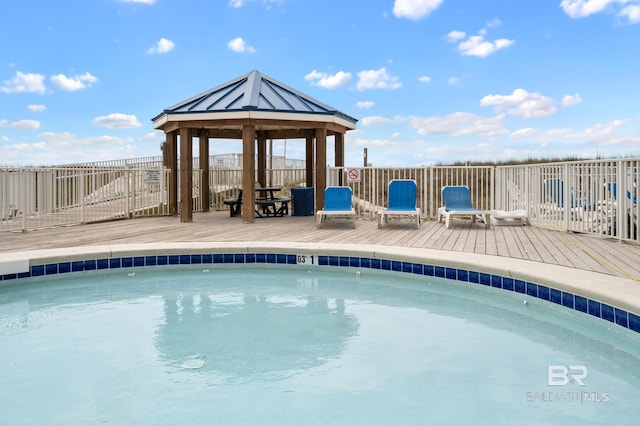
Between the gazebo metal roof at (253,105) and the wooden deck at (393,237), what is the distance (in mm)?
2404

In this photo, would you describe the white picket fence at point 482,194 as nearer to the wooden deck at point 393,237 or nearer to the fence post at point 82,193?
the fence post at point 82,193

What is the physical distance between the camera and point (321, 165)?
11.7 m

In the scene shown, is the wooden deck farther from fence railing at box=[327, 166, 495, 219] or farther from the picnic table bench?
the picnic table bench

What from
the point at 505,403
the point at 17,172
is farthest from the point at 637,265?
the point at 17,172

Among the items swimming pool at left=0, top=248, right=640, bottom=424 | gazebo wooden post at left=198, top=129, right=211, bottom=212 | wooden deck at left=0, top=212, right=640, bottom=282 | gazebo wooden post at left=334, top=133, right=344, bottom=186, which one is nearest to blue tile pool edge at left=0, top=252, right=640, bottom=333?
swimming pool at left=0, top=248, right=640, bottom=424

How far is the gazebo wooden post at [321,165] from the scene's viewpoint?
11.6 m

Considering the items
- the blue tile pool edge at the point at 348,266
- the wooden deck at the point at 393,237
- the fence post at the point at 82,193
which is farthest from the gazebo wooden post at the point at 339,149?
the blue tile pool edge at the point at 348,266

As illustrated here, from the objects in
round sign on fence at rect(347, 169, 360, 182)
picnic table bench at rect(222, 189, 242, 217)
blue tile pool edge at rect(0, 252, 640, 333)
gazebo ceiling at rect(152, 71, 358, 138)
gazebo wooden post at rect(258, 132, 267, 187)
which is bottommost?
blue tile pool edge at rect(0, 252, 640, 333)

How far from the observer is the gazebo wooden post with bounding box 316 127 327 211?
38.0ft

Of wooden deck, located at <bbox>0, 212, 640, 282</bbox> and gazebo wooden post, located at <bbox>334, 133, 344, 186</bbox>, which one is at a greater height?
gazebo wooden post, located at <bbox>334, 133, 344, 186</bbox>

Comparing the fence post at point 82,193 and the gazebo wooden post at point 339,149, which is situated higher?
the gazebo wooden post at point 339,149

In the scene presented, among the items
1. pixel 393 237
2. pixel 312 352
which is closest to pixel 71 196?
pixel 393 237

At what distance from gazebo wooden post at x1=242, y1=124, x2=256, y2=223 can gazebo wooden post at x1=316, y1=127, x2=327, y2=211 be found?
163 centimetres

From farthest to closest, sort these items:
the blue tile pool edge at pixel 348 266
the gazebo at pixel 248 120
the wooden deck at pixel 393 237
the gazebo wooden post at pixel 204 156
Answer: the gazebo wooden post at pixel 204 156, the gazebo at pixel 248 120, the wooden deck at pixel 393 237, the blue tile pool edge at pixel 348 266
